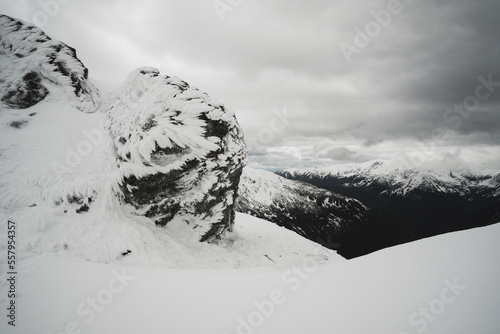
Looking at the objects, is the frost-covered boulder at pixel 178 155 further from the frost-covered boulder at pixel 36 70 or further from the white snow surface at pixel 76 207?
the frost-covered boulder at pixel 36 70

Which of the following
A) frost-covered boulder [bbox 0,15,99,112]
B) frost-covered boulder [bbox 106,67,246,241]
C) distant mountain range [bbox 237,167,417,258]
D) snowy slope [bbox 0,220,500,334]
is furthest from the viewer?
distant mountain range [bbox 237,167,417,258]

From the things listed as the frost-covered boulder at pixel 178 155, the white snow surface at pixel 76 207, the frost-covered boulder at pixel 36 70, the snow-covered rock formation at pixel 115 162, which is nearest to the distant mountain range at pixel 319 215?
the frost-covered boulder at pixel 36 70

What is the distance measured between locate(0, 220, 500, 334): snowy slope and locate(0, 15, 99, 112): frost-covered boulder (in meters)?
23.7

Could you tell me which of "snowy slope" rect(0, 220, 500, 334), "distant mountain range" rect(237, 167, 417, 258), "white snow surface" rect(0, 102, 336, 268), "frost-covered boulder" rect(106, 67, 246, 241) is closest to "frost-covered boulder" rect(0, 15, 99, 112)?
"white snow surface" rect(0, 102, 336, 268)

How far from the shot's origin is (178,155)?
14.8 m

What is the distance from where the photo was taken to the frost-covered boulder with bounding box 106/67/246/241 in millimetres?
14070

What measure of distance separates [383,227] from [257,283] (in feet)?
755

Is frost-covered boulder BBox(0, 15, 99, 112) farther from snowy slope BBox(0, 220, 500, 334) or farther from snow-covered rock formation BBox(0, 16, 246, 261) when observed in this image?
snowy slope BBox(0, 220, 500, 334)

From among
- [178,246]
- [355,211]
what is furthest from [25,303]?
[355,211]

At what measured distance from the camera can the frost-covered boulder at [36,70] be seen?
62.3 ft

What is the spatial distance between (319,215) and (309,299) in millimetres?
173842

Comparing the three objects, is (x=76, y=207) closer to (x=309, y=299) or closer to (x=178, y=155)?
(x=178, y=155)

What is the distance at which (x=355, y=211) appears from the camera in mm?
185375

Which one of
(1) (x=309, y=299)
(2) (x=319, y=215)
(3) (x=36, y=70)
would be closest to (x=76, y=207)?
(1) (x=309, y=299)
